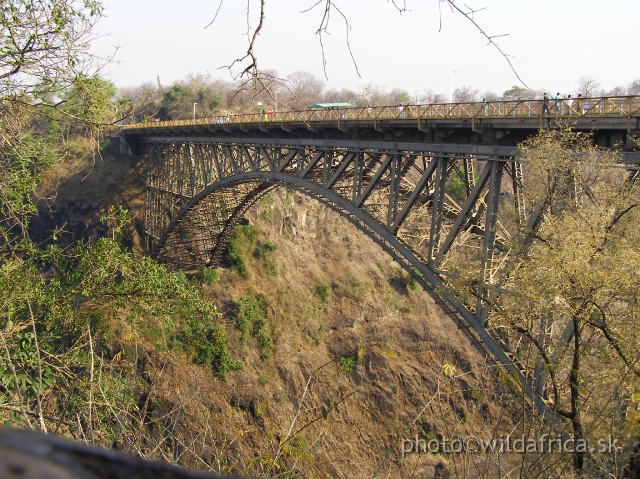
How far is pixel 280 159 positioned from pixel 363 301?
15.2m

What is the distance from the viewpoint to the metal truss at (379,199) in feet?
35.9

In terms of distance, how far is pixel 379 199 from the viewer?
657 inches

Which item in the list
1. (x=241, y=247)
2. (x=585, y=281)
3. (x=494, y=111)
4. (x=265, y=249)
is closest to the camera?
(x=585, y=281)

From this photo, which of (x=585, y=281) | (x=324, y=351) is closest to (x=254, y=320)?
(x=324, y=351)

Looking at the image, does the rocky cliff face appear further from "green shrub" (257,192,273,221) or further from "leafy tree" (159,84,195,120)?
"leafy tree" (159,84,195,120)

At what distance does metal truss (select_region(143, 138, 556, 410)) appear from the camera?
1095 centimetres

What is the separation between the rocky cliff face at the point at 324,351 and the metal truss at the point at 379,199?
4198mm

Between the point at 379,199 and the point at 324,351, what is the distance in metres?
15.1

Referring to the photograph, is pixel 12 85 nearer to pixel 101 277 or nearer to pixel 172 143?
pixel 101 277

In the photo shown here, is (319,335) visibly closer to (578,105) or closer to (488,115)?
(488,115)

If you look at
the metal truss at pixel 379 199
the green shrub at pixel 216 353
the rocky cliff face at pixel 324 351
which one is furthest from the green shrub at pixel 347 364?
the metal truss at pixel 379 199

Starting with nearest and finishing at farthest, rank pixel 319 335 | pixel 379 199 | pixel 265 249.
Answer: pixel 379 199 → pixel 319 335 → pixel 265 249

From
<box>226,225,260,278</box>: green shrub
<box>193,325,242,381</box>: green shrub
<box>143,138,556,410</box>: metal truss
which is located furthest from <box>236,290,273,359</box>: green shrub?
<box>143,138,556,410</box>: metal truss

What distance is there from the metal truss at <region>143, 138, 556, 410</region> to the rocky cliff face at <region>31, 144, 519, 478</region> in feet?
13.8
